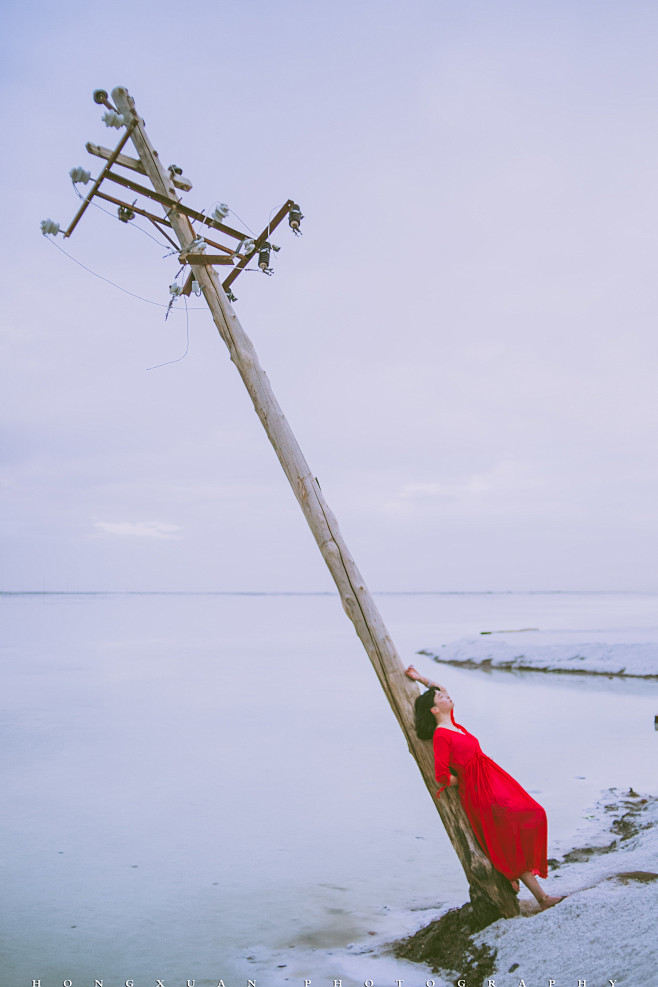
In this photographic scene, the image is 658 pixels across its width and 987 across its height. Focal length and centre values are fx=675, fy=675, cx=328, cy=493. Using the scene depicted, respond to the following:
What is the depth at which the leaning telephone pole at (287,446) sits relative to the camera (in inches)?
157

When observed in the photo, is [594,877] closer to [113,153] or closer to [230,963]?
[230,963]

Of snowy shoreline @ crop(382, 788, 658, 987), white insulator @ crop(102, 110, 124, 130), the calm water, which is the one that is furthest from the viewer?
white insulator @ crop(102, 110, 124, 130)

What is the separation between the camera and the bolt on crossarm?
3.96m

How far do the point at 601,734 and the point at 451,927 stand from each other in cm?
833

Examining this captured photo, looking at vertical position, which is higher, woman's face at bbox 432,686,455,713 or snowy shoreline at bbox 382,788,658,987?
woman's face at bbox 432,686,455,713

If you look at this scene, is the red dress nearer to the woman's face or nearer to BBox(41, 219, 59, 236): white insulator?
the woman's face

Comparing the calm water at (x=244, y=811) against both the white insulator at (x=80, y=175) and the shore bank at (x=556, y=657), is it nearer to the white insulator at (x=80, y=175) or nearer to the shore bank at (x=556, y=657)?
the shore bank at (x=556, y=657)

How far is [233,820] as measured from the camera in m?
7.75

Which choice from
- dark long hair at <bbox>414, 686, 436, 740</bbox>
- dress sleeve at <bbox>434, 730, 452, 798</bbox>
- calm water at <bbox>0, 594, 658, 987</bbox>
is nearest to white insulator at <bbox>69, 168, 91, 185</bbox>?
dark long hair at <bbox>414, 686, 436, 740</bbox>

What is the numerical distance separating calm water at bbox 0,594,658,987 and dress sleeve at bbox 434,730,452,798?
1.32 metres

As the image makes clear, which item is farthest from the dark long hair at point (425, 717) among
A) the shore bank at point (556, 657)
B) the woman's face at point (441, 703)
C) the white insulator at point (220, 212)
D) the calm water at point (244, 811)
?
the shore bank at point (556, 657)

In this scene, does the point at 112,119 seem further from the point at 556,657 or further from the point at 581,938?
the point at 556,657

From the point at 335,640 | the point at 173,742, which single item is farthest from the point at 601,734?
the point at 335,640

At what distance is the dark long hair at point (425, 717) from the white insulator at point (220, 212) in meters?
3.80
